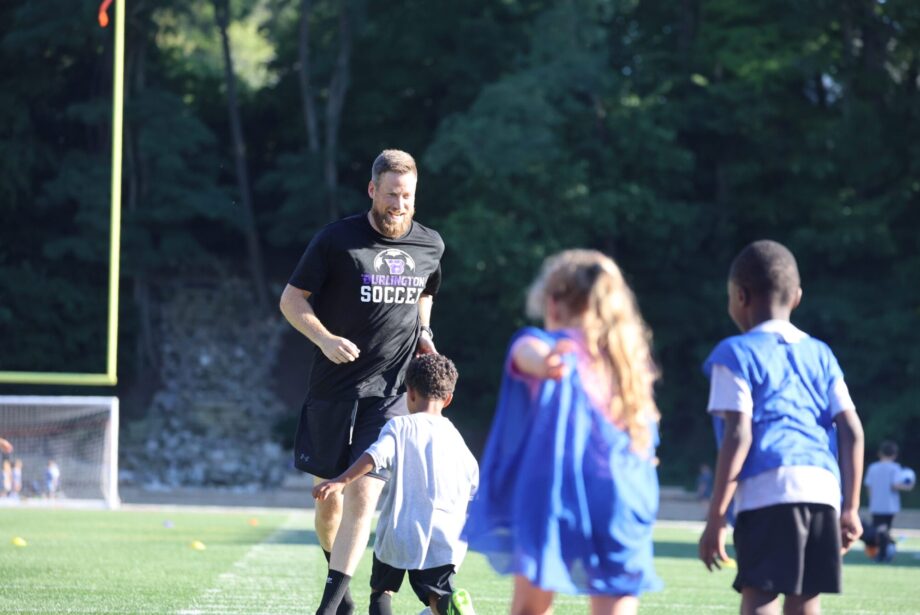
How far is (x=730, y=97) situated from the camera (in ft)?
104

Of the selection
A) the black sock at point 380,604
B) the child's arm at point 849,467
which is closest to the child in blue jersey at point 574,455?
the child's arm at point 849,467

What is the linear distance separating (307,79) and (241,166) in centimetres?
278

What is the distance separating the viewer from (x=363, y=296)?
5.83 meters

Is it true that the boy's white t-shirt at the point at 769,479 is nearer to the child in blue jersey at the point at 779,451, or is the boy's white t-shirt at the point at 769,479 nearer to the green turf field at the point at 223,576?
the child in blue jersey at the point at 779,451

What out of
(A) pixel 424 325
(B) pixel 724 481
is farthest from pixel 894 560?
(B) pixel 724 481

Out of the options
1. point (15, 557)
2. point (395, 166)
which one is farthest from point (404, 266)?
point (15, 557)

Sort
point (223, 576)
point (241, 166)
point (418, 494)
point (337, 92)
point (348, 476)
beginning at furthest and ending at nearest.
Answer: point (241, 166), point (337, 92), point (223, 576), point (418, 494), point (348, 476)

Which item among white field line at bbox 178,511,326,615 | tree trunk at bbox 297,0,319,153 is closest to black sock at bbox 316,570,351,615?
white field line at bbox 178,511,326,615

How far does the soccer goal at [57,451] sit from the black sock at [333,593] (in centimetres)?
1706

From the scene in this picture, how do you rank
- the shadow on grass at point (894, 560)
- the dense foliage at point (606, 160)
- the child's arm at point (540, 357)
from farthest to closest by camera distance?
the dense foliage at point (606, 160)
the shadow on grass at point (894, 560)
the child's arm at point (540, 357)

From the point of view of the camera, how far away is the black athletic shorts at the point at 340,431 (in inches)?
228

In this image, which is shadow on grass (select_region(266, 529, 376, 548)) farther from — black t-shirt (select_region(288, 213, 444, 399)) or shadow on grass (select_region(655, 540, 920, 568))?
black t-shirt (select_region(288, 213, 444, 399))

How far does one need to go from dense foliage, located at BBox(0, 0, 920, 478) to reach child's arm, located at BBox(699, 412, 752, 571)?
946 inches

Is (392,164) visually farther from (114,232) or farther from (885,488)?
(885,488)
